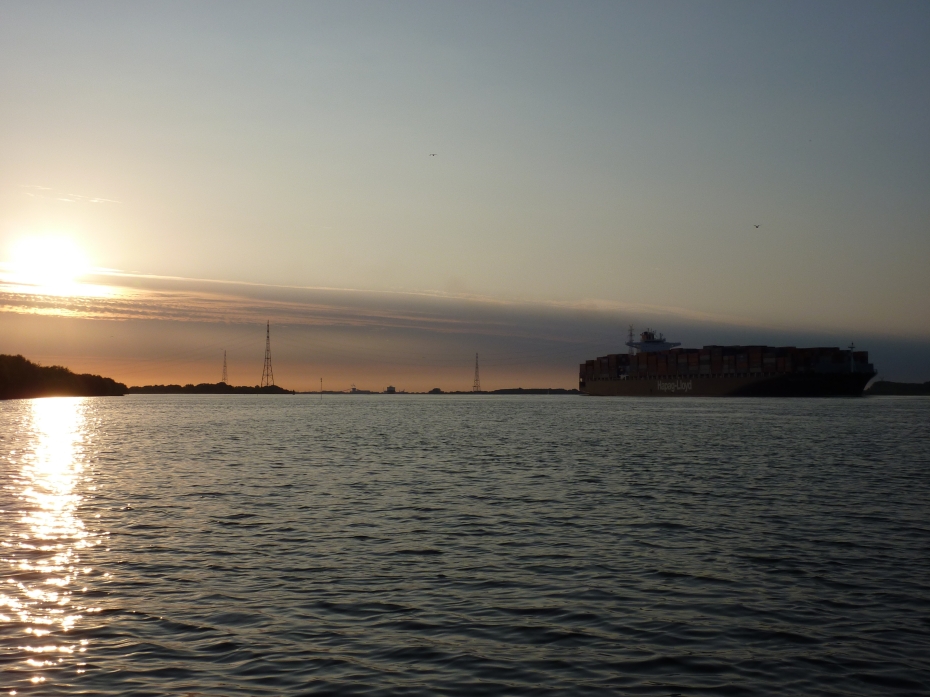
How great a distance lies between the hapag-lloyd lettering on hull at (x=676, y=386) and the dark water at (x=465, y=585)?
15466 cm

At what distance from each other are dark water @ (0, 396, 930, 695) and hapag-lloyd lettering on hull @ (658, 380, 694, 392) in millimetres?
154663

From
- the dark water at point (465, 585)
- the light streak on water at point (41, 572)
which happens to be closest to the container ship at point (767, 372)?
the dark water at point (465, 585)

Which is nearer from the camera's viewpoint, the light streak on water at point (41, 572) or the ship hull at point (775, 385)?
the light streak on water at point (41, 572)

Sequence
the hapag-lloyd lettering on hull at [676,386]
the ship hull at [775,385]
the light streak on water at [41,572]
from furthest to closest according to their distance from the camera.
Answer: the hapag-lloyd lettering on hull at [676,386], the ship hull at [775,385], the light streak on water at [41,572]

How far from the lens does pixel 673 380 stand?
185375 mm

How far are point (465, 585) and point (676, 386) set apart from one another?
177930 millimetres

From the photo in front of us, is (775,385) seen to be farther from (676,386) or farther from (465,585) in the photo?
(465,585)

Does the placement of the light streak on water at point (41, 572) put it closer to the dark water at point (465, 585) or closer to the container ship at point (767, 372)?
the dark water at point (465, 585)

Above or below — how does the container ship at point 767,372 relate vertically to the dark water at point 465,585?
above

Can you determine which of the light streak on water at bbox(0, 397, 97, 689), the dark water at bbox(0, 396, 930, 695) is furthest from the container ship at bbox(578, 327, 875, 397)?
the light streak on water at bbox(0, 397, 97, 689)

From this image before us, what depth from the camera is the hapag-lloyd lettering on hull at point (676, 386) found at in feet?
595

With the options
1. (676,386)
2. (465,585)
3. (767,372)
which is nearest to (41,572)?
(465,585)

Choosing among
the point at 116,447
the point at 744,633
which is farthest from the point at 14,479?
the point at 744,633

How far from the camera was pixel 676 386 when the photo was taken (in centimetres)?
18438
